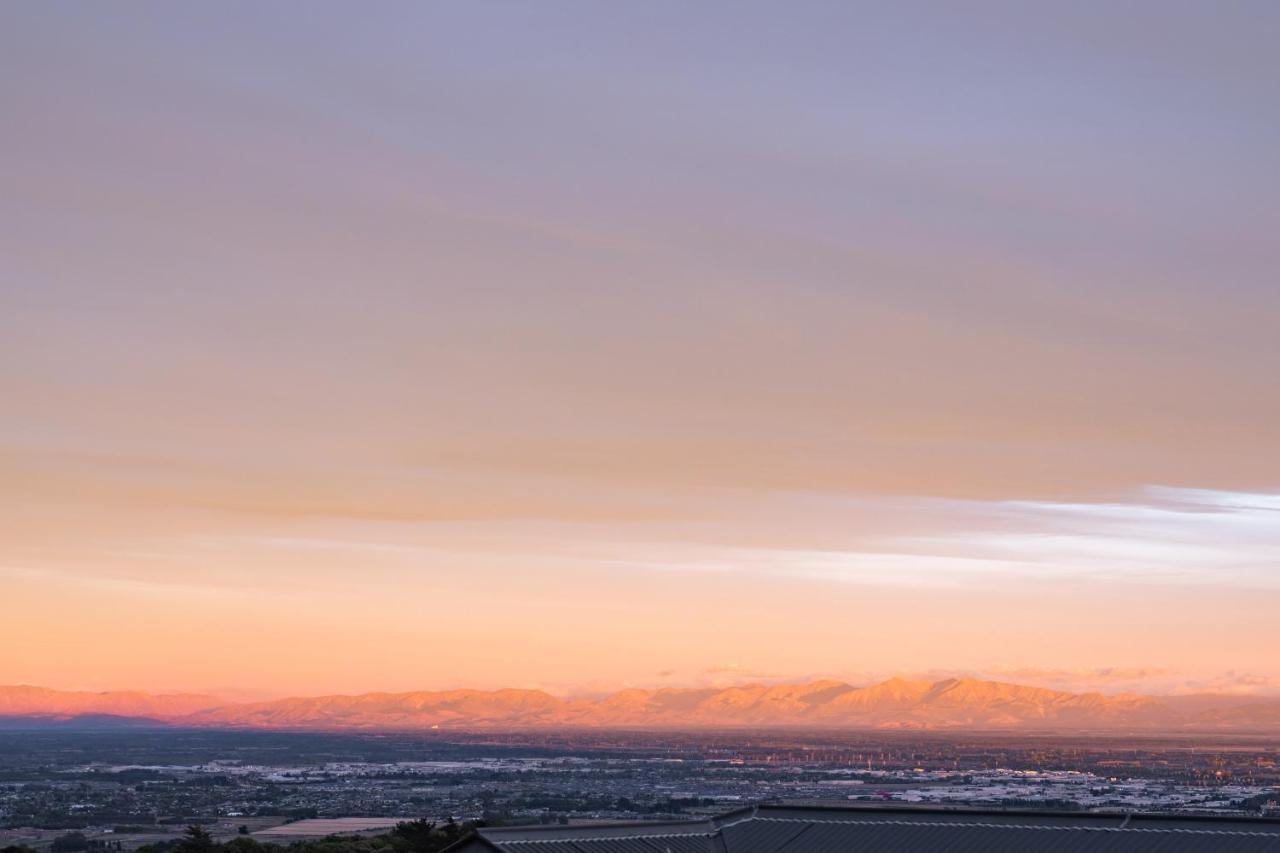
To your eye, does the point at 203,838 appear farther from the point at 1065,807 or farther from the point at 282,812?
the point at 282,812

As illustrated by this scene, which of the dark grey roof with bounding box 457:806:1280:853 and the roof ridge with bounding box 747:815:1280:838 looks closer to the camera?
the dark grey roof with bounding box 457:806:1280:853

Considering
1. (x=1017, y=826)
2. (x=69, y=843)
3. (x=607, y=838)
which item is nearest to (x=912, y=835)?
(x=1017, y=826)

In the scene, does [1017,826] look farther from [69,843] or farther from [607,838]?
[69,843]

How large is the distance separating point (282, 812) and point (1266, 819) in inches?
6086

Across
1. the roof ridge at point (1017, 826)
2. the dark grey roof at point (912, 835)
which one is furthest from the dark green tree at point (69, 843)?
the roof ridge at point (1017, 826)

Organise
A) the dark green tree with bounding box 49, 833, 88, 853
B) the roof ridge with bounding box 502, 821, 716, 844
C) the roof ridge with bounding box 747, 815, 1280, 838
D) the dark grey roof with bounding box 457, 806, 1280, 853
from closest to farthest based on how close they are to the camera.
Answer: the dark grey roof with bounding box 457, 806, 1280, 853 → the roof ridge with bounding box 747, 815, 1280, 838 → the roof ridge with bounding box 502, 821, 716, 844 → the dark green tree with bounding box 49, 833, 88, 853

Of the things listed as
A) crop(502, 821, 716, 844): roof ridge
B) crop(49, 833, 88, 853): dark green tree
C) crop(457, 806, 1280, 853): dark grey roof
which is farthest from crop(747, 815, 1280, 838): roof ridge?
crop(49, 833, 88, 853): dark green tree

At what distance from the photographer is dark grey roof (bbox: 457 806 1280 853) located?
174 feet

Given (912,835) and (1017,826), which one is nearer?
(1017,826)

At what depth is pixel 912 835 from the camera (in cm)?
5656

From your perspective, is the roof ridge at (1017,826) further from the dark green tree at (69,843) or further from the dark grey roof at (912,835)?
the dark green tree at (69,843)

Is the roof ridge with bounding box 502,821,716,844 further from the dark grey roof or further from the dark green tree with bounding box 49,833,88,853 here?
the dark green tree with bounding box 49,833,88,853

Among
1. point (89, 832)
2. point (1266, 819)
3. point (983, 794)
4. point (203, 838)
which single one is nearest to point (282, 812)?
point (89, 832)

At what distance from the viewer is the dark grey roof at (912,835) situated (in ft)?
174
